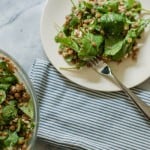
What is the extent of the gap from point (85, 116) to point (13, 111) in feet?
0.72

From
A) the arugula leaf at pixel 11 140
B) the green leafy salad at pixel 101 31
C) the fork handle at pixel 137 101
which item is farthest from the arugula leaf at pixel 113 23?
the arugula leaf at pixel 11 140

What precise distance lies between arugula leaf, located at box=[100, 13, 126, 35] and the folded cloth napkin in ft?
0.61

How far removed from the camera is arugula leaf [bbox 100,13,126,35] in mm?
1497

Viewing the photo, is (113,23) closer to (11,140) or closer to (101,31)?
(101,31)

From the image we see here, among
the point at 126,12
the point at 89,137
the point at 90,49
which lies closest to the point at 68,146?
the point at 89,137

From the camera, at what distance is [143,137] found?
1528 millimetres

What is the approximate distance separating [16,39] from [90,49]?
0.92 feet

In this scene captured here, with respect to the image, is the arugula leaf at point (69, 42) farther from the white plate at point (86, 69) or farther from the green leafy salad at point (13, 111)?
the green leafy salad at point (13, 111)

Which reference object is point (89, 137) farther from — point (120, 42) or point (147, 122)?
point (120, 42)

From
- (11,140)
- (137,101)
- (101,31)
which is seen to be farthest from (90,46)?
(11,140)

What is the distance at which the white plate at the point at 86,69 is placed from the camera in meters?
1.53

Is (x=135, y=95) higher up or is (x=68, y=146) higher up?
(x=135, y=95)

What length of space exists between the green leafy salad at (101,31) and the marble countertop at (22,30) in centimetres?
11

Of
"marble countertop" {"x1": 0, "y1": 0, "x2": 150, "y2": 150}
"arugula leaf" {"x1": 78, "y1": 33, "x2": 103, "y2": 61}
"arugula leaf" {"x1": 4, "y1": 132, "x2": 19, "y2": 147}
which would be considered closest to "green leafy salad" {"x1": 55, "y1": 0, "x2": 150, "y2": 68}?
"arugula leaf" {"x1": 78, "y1": 33, "x2": 103, "y2": 61}
